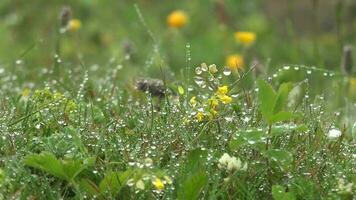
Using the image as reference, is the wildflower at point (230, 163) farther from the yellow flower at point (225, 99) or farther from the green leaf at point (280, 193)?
the yellow flower at point (225, 99)

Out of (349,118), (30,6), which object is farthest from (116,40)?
(349,118)

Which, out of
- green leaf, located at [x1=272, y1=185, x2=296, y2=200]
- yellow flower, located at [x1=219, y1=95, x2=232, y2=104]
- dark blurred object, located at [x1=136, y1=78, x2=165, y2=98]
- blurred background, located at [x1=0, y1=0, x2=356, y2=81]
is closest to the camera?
green leaf, located at [x1=272, y1=185, x2=296, y2=200]

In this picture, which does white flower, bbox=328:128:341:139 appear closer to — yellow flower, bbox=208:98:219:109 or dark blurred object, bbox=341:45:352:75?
yellow flower, bbox=208:98:219:109

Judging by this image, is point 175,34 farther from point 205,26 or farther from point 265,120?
point 265,120

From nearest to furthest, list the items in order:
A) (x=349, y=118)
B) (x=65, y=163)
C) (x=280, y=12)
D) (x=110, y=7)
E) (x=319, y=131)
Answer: (x=65, y=163)
(x=319, y=131)
(x=349, y=118)
(x=110, y=7)
(x=280, y=12)

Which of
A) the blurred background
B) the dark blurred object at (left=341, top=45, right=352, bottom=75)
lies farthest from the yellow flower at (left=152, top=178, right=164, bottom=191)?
the blurred background

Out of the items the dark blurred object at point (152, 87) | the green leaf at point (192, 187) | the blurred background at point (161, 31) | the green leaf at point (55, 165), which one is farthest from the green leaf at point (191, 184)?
the blurred background at point (161, 31)

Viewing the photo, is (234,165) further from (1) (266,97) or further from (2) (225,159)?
(1) (266,97)
